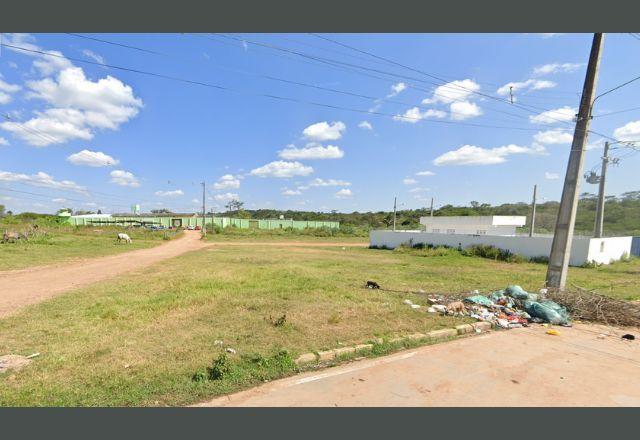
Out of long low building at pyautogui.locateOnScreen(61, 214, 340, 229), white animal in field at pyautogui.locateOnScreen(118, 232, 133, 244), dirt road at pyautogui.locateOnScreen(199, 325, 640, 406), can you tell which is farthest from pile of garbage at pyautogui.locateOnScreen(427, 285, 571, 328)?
long low building at pyautogui.locateOnScreen(61, 214, 340, 229)

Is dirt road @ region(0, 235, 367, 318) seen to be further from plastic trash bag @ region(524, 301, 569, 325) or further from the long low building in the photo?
the long low building

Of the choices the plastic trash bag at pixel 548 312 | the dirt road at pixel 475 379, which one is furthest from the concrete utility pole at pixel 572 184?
the dirt road at pixel 475 379

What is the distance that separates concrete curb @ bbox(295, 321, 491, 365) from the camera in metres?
4.51

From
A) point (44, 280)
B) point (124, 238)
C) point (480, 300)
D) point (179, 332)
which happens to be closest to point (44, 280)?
point (44, 280)

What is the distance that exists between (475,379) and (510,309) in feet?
13.5

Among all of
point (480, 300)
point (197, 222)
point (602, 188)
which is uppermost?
point (602, 188)

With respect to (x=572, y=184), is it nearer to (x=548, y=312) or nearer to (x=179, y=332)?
(x=548, y=312)

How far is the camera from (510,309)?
7.28 metres

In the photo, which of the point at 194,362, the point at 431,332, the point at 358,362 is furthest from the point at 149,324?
the point at 431,332

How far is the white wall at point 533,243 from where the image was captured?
19.0 meters

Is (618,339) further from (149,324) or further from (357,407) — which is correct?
(149,324)

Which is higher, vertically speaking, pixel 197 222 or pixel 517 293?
pixel 517 293

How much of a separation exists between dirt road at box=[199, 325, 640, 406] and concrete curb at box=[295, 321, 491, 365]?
0.97ft

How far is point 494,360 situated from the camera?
462cm
